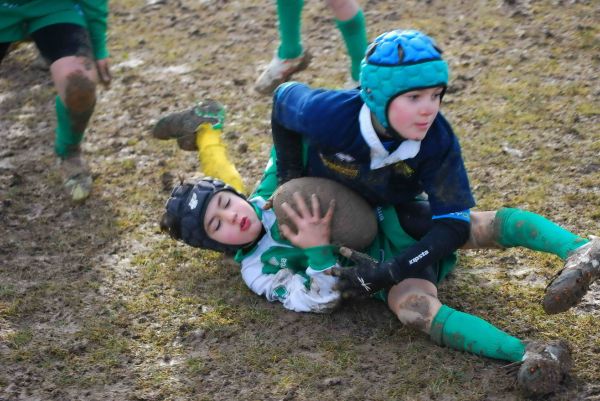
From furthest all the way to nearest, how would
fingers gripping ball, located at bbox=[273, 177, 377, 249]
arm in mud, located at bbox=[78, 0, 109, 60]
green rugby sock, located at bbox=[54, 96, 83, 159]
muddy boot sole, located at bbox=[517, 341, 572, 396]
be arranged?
1. green rugby sock, located at bbox=[54, 96, 83, 159]
2. arm in mud, located at bbox=[78, 0, 109, 60]
3. fingers gripping ball, located at bbox=[273, 177, 377, 249]
4. muddy boot sole, located at bbox=[517, 341, 572, 396]

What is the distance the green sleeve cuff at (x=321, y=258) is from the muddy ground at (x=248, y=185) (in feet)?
0.77

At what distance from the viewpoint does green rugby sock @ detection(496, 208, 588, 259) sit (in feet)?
10.8

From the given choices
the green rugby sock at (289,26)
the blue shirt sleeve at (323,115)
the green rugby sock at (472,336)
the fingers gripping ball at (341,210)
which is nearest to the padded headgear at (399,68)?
the blue shirt sleeve at (323,115)

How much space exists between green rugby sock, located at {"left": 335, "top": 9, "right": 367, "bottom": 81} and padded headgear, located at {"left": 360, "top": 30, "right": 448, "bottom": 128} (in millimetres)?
1633

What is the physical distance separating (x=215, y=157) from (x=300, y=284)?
1.10 meters

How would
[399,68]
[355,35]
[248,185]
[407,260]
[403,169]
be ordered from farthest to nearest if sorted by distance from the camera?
[355,35]
[248,185]
[403,169]
[407,260]
[399,68]

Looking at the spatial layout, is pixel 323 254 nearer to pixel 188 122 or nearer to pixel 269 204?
pixel 269 204

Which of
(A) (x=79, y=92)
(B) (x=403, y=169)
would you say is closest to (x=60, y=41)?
(A) (x=79, y=92)

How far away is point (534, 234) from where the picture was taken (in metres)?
3.37

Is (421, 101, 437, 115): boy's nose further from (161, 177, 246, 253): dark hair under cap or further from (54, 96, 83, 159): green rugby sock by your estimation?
(54, 96, 83, 159): green rugby sock

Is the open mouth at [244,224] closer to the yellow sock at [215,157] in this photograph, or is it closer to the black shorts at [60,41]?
the yellow sock at [215,157]

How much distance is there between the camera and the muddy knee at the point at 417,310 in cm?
329

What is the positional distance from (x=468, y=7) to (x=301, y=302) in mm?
3315

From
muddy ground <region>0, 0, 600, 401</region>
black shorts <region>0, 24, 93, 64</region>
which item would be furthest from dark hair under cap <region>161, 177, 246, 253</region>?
black shorts <region>0, 24, 93, 64</region>
